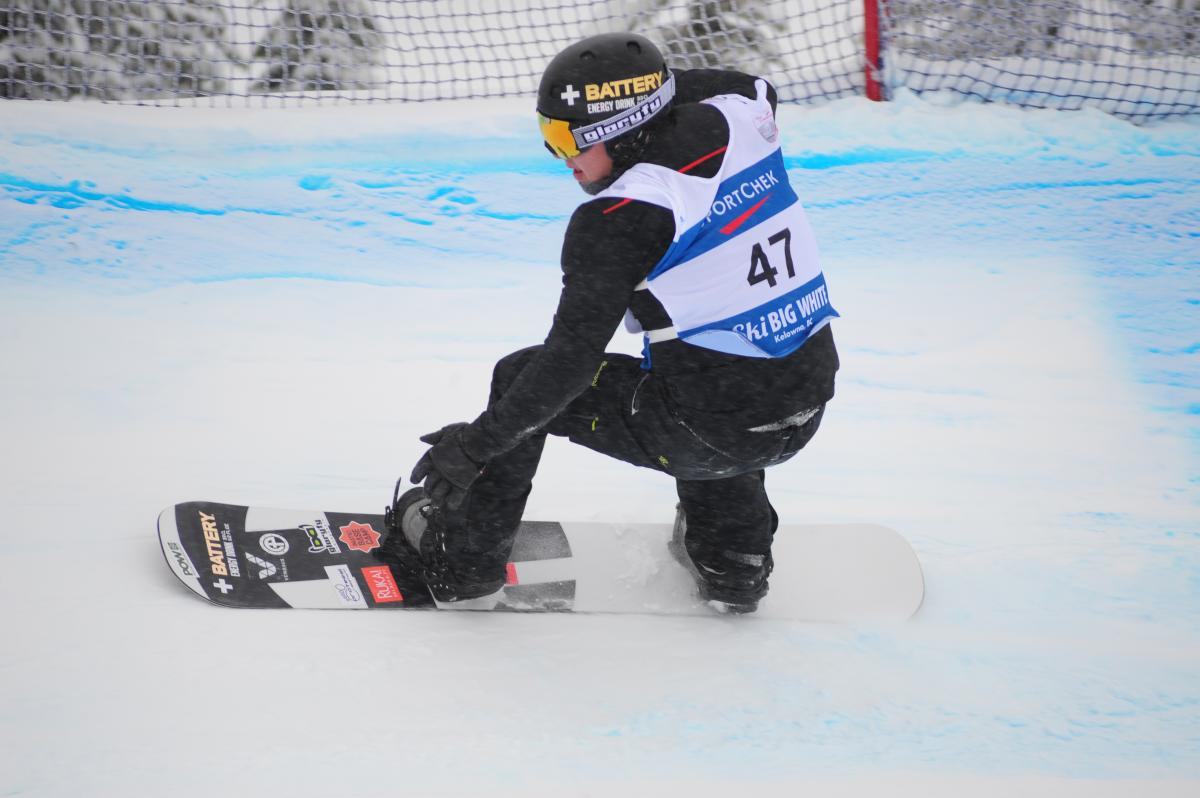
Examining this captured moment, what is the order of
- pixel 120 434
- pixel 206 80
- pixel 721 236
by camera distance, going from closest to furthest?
pixel 721 236 → pixel 120 434 → pixel 206 80

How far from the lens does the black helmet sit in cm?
187

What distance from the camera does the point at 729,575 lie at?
244 centimetres

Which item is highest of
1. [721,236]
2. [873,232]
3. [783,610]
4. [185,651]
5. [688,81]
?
[688,81]

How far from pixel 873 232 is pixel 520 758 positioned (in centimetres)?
290

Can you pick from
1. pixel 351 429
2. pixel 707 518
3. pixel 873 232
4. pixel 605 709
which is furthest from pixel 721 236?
pixel 873 232

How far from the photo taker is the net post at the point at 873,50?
4.84 m

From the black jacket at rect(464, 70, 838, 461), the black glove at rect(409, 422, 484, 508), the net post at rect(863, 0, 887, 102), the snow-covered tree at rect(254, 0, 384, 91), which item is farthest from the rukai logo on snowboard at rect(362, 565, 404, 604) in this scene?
the net post at rect(863, 0, 887, 102)

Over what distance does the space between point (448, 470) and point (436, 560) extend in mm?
433

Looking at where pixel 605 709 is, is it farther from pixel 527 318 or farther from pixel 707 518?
pixel 527 318

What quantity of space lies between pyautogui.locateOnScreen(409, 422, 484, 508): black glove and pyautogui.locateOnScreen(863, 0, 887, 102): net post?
11.7 feet

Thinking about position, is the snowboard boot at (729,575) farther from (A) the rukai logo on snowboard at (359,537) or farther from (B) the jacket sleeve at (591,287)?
(A) the rukai logo on snowboard at (359,537)

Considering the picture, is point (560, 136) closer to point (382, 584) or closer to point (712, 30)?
point (382, 584)

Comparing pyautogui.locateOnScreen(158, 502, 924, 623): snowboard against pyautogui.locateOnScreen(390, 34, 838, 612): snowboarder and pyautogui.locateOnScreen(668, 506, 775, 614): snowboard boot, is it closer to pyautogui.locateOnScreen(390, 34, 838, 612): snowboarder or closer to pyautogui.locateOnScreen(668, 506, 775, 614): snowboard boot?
pyautogui.locateOnScreen(668, 506, 775, 614): snowboard boot

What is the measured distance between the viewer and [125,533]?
8.66 ft
